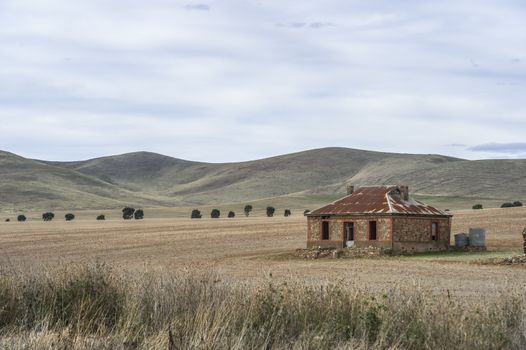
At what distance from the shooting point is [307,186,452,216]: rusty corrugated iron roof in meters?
47.2

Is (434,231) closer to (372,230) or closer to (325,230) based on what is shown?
(372,230)

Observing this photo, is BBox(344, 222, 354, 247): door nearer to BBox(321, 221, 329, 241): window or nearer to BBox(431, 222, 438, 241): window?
BBox(321, 221, 329, 241): window

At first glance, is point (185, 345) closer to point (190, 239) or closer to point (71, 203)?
point (190, 239)

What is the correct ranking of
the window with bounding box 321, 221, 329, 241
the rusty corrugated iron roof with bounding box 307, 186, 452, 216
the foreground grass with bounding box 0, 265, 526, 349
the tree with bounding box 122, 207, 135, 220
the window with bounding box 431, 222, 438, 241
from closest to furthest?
1. the foreground grass with bounding box 0, 265, 526, 349
2. the rusty corrugated iron roof with bounding box 307, 186, 452, 216
3. the window with bounding box 431, 222, 438, 241
4. the window with bounding box 321, 221, 329, 241
5. the tree with bounding box 122, 207, 135, 220

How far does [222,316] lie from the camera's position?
1448 cm

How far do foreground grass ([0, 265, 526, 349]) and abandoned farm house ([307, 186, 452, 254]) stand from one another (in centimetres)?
2989

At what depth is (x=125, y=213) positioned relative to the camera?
113750mm

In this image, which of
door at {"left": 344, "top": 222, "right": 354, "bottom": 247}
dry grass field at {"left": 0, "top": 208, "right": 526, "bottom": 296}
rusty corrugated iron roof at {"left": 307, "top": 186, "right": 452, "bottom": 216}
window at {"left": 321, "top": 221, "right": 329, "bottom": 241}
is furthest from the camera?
window at {"left": 321, "top": 221, "right": 329, "bottom": 241}

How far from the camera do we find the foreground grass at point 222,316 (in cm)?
1326

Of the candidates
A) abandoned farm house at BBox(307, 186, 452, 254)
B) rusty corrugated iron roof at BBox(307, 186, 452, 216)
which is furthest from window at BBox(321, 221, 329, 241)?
rusty corrugated iron roof at BBox(307, 186, 452, 216)

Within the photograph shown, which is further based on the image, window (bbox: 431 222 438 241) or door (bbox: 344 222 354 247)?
window (bbox: 431 222 438 241)

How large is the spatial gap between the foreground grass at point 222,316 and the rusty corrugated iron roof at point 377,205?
99.9 feet

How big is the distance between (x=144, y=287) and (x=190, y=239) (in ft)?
150

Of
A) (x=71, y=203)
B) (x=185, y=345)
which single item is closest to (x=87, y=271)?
(x=185, y=345)
